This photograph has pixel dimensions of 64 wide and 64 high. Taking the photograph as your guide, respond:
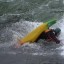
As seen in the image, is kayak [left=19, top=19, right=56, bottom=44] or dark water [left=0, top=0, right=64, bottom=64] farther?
kayak [left=19, top=19, right=56, bottom=44]

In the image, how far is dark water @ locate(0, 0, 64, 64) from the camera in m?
A: 10.7

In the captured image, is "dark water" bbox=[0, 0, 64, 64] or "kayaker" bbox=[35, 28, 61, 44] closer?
"dark water" bbox=[0, 0, 64, 64]

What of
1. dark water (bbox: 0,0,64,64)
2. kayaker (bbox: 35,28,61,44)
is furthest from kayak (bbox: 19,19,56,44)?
dark water (bbox: 0,0,64,64)

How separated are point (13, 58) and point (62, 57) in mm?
1624

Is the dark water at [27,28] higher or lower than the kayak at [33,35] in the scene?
lower

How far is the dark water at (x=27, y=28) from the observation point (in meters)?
10.7

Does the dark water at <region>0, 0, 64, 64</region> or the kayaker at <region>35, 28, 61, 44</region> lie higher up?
the kayaker at <region>35, 28, 61, 44</region>

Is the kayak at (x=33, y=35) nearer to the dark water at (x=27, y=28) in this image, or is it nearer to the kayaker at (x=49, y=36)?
the kayaker at (x=49, y=36)

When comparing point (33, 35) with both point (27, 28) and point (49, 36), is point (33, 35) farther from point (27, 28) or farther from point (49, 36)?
point (27, 28)

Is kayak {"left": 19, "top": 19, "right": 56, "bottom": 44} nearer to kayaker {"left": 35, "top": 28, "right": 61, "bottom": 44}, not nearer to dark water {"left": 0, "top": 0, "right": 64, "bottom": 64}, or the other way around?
kayaker {"left": 35, "top": 28, "right": 61, "bottom": 44}

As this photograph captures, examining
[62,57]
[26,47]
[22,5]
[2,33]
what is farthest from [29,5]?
[62,57]

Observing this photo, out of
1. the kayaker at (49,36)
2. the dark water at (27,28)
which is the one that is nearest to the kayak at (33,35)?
the kayaker at (49,36)

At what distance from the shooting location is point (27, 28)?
1466cm

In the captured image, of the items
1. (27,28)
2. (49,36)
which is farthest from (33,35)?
(27,28)
